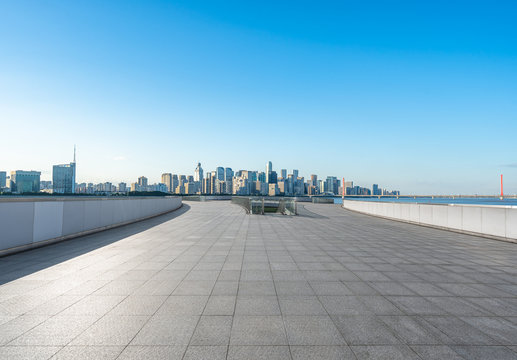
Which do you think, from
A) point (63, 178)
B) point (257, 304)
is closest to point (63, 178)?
point (63, 178)

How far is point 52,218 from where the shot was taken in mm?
9789

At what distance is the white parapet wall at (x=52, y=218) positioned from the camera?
8.06 meters

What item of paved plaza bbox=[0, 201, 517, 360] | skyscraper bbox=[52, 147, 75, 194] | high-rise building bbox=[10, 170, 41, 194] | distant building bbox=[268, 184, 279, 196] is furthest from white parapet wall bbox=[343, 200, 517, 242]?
skyscraper bbox=[52, 147, 75, 194]

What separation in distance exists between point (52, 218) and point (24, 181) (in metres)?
132

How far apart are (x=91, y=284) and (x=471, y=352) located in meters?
6.93

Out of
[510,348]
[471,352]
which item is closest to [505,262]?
[510,348]

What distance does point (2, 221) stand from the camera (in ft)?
25.5

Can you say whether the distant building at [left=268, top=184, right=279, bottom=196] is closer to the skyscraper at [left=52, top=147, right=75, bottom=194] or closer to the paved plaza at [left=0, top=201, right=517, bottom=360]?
the skyscraper at [left=52, top=147, right=75, bottom=194]

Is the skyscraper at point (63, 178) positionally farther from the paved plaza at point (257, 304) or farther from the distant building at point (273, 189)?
the paved plaza at point (257, 304)

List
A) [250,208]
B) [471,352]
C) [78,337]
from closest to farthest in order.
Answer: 1. [471,352]
2. [78,337]
3. [250,208]

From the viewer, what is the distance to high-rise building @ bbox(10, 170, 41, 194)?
104800mm

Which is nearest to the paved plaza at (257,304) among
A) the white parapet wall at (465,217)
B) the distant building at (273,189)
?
the white parapet wall at (465,217)

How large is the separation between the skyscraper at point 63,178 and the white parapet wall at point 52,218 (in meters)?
163

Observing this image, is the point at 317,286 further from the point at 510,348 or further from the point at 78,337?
the point at 78,337
